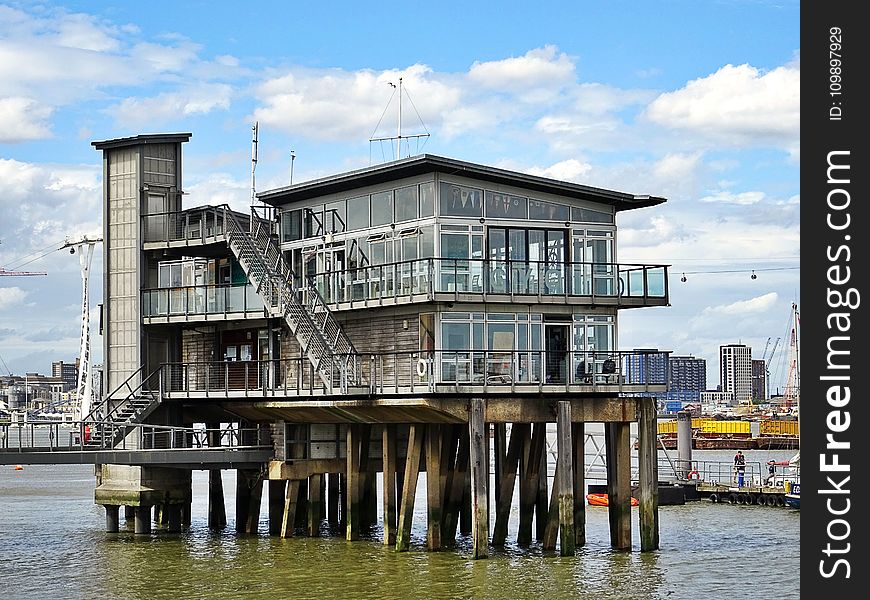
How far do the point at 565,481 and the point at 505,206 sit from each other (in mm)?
9197

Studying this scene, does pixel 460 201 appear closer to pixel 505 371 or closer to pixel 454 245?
pixel 454 245

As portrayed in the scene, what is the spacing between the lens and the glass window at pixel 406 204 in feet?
162

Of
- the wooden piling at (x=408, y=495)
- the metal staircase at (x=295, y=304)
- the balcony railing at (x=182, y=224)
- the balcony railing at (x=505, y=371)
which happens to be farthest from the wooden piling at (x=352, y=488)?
the balcony railing at (x=182, y=224)

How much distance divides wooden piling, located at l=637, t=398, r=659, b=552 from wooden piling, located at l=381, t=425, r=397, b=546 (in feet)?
25.8

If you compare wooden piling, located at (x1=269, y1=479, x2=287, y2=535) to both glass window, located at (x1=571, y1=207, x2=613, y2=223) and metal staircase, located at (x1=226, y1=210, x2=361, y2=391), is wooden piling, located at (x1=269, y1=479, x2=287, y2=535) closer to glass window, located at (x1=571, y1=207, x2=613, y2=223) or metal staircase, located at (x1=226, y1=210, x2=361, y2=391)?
metal staircase, located at (x1=226, y1=210, x2=361, y2=391)

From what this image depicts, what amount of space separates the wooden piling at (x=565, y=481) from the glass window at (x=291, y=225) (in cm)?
1290

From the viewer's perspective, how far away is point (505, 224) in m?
49.2

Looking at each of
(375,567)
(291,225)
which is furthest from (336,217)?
(375,567)

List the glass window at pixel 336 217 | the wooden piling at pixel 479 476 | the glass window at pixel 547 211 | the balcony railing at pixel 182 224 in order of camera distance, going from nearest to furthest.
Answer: the wooden piling at pixel 479 476, the glass window at pixel 547 211, the glass window at pixel 336 217, the balcony railing at pixel 182 224

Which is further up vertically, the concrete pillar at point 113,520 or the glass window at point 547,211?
the glass window at point 547,211

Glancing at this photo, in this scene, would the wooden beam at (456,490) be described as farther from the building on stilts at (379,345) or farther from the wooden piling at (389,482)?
the wooden piling at (389,482)
